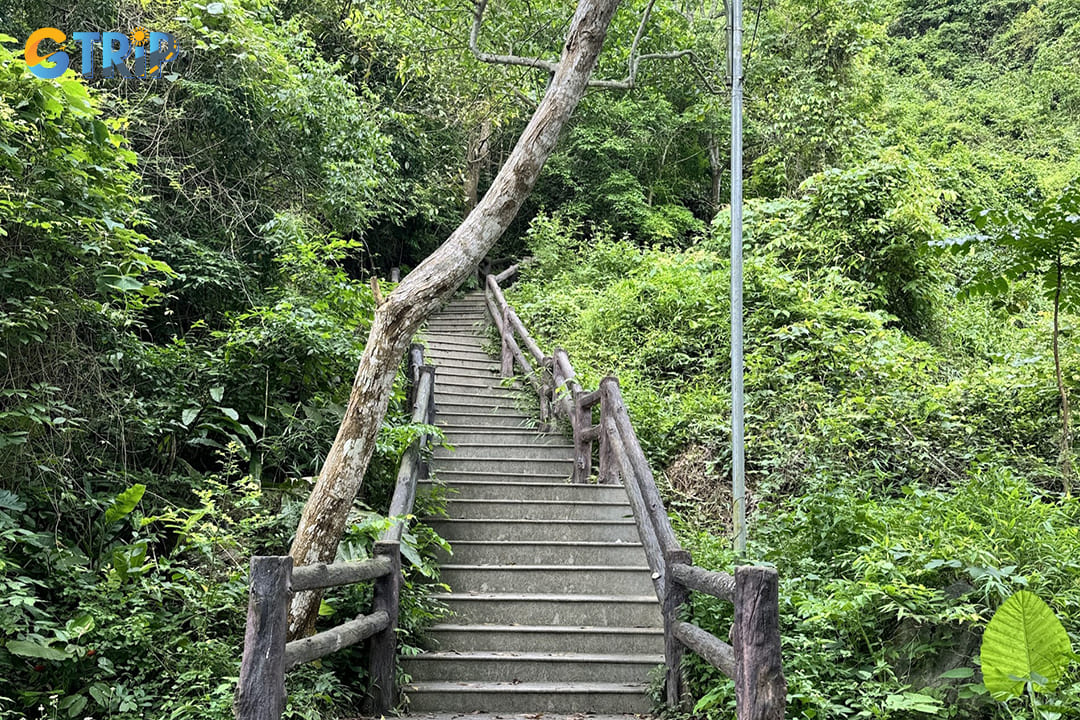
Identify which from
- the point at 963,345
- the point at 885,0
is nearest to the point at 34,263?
the point at 963,345

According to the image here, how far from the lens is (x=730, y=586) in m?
3.55

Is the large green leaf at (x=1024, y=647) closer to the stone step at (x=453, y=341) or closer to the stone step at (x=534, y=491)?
the stone step at (x=534, y=491)

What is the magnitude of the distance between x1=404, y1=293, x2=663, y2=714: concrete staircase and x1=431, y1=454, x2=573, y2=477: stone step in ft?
0.03

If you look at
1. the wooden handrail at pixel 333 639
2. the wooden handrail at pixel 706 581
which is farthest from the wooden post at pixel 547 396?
the wooden handrail at pixel 333 639

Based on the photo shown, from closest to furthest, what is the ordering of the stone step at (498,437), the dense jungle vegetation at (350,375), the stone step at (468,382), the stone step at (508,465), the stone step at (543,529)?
the dense jungle vegetation at (350,375) → the stone step at (543,529) → the stone step at (508,465) → the stone step at (498,437) → the stone step at (468,382)

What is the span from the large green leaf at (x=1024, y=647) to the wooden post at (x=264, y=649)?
2.83 m

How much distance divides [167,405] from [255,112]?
345 centimetres

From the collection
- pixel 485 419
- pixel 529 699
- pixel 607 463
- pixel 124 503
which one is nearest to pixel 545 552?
pixel 607 463

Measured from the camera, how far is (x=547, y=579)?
5.64 metres

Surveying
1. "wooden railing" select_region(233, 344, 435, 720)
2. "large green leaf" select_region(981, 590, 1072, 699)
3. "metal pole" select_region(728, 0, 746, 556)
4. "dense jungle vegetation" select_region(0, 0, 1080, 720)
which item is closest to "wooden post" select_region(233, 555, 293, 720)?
"wooden railing" select_region(233, 344, 435, 720)

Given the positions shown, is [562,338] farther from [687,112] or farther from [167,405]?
[687,112]

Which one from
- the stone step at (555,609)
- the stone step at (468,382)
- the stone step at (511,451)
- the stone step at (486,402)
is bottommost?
the stone step at (555,609)

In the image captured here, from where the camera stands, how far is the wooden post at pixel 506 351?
1188 centimetres

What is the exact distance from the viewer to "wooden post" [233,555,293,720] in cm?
320
